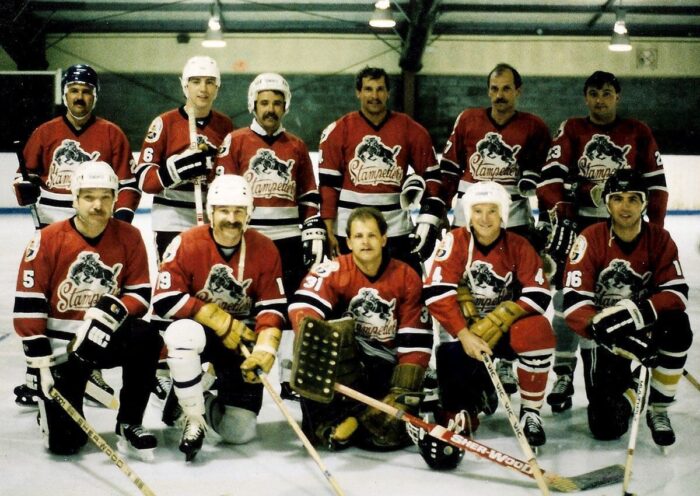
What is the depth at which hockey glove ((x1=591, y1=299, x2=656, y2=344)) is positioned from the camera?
263 cm

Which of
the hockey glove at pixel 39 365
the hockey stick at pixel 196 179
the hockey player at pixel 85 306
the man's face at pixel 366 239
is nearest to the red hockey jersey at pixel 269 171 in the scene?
the hockey stick at pixel 196 179

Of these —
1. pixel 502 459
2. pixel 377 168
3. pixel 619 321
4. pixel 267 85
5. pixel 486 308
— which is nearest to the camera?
pixel 502 459

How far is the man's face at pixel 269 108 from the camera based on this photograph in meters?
3.28

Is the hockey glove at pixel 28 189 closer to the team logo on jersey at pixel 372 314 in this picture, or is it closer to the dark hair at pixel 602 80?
the team logo on jersey at pixel 372 314

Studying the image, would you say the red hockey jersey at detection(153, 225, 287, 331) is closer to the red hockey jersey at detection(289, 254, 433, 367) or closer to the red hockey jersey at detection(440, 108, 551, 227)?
the red hockey jersey at detection(289, 254, 433, 367)

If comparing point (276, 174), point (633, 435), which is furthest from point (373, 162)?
point (633, 435)

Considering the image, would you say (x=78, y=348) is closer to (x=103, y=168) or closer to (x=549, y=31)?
(x=103, y=168)

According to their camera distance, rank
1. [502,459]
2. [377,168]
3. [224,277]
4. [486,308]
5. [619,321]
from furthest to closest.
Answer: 1. [377,168]
2. [486,308]
3. [224,277]
4. [619,321]
5. [502,459]

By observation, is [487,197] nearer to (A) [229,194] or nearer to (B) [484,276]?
(B) [484,276]

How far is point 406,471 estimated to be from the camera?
8.27ft

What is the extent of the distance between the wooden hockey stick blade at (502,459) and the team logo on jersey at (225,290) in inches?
19.7

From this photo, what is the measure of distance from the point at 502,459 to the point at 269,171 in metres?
1.50

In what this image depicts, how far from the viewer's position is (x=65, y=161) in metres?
3.32

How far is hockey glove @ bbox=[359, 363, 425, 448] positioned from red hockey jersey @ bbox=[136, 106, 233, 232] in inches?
49.6
